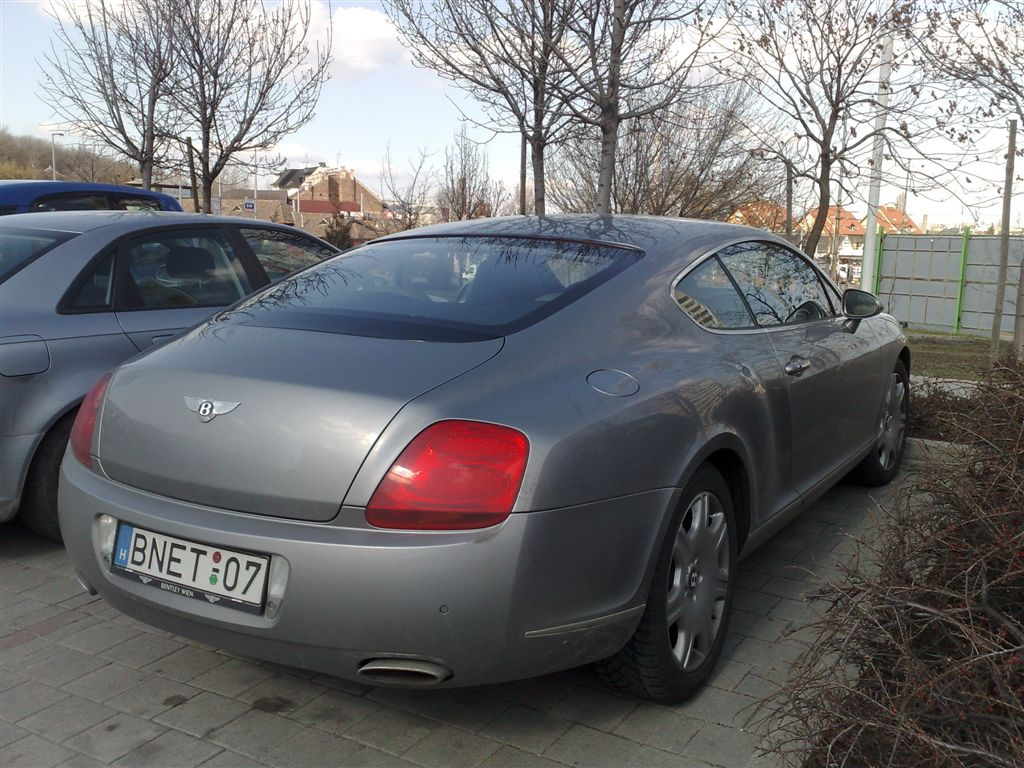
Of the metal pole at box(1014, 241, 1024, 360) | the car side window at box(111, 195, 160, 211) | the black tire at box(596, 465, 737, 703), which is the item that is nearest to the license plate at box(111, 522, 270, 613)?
the black tire at box(596, 465, 737, 703)

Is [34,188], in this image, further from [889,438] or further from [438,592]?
[438,592]

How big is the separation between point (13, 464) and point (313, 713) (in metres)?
2.05

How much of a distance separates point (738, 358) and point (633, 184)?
1528cm

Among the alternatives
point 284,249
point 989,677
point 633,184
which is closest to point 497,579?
point 989,677

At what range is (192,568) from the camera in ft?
8.56

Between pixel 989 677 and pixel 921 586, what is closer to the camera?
pixel 989 677

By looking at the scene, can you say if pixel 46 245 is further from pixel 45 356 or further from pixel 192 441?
pixel 192 441

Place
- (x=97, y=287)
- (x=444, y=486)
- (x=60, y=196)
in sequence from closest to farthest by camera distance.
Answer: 1. (x=444, y=486)
2. (x=97, y=287)
3. (x=60, y=196)

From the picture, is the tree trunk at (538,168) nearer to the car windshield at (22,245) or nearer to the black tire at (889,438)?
the black tire at (889,438)

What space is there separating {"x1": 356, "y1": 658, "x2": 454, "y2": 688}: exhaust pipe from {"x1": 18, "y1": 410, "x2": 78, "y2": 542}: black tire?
8.00ft

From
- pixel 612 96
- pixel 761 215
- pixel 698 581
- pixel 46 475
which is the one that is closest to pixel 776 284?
pixel 698 581

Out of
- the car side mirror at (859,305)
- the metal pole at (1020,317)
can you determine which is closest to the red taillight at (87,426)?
the car side mirror at (859,305)

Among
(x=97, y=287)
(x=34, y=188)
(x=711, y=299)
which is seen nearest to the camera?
(x=711, y=299)

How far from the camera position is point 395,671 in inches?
97.0
